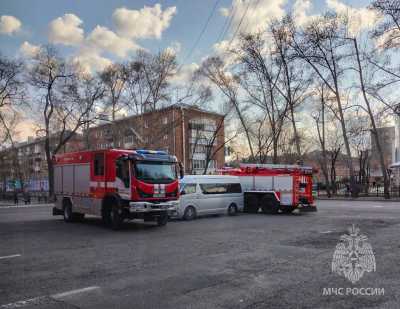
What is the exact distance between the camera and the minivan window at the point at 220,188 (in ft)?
68.0

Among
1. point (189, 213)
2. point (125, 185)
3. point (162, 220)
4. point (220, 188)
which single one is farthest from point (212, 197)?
point (125, 185)

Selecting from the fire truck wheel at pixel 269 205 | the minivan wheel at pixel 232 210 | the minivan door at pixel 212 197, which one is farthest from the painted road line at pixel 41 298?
the fire truck wheel at pixel 269 205

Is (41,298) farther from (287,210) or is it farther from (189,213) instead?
(287,210)

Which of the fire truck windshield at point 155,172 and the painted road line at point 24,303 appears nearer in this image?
the painted road line at point 24,303

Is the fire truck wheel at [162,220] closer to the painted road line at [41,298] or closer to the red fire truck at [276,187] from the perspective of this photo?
the red fire truck at [276,187]

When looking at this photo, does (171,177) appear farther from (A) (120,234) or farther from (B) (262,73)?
(B) (262,73)

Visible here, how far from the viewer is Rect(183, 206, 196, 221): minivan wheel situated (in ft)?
65.4

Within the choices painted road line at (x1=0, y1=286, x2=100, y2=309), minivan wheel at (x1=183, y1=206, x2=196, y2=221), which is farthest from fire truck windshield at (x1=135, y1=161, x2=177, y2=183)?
painted road line at (x1=0, y1=286, x2=100, y2=309)

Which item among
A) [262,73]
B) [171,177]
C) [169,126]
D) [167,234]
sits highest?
[262,73]

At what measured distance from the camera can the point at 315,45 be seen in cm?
3888

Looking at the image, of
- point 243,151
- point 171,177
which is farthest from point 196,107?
point 171,177

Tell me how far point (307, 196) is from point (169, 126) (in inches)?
1003

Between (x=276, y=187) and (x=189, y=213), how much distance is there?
5403mm

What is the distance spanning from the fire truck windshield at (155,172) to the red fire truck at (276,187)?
25.4 feet
